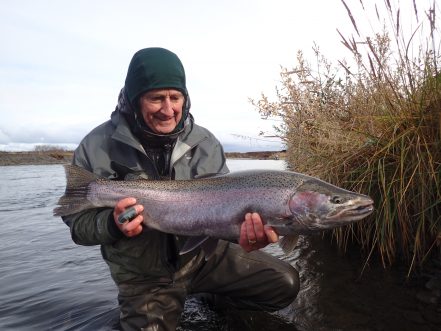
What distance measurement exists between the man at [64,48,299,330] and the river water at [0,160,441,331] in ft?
0.89

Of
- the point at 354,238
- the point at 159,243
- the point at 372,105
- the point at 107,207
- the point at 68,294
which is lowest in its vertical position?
the point at 68,294

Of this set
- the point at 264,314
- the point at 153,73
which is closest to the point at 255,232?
the point at 264,314

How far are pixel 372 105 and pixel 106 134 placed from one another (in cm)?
313

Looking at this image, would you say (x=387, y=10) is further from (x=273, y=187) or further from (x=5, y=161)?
Answer: (x=5, y=161)

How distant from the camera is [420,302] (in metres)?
3.47

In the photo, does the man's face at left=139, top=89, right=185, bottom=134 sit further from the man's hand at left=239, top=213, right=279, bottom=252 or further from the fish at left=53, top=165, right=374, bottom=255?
the man's hand at left=239, top=213, right=279, bottom=252

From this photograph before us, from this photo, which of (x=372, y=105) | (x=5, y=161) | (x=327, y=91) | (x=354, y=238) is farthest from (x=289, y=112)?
(x=5, y=161)

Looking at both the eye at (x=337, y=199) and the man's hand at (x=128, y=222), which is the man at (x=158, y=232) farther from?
the eye at (x=337, y=199)

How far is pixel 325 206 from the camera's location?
8.75 ft

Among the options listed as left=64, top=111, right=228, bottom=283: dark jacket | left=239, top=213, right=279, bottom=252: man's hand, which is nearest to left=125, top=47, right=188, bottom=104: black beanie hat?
left=64, top=111, right=228, bottom=283: dark jacket

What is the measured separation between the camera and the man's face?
11.2ft

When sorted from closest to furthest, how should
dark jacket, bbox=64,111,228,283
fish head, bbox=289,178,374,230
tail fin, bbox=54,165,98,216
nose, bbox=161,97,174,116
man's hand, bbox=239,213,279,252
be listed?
fish head, bbox=289,178,374,230 → man's hand, bbox=239,213,279,252 → tail fin, bbox=54,165,98,216 → dark jacket, bbox=64,111,228,283 → nose, bbox=161,97,174,116

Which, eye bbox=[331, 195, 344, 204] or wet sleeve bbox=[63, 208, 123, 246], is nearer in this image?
eye bbox=[331, 195, 344, 204]

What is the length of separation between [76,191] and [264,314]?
2.05 meters
